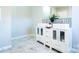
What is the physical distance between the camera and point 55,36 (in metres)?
1.64

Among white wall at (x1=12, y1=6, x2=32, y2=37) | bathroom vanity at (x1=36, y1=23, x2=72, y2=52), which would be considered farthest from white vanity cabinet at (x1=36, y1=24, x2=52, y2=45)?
white wall at (x1=12, y1=6, x2=32, y2=37)

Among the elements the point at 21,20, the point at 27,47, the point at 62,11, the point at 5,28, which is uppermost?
the point at 62,11

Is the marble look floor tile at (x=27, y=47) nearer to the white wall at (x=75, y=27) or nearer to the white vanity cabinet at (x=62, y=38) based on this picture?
the white vanity cabinet at (x=62, y=38)

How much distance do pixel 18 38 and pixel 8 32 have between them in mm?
166

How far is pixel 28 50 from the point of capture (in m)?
1.61

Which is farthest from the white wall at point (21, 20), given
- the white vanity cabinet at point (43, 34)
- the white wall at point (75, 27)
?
the white wall at point (75, 27)

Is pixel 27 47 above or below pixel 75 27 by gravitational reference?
below

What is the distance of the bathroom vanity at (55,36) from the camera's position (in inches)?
61.4

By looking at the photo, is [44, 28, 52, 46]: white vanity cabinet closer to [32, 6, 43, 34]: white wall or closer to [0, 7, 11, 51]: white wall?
[32, 6, 43, 34]: white wall

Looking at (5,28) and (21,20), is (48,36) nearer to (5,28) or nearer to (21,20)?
(21,20)

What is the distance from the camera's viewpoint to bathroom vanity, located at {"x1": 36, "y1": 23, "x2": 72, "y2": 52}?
1.56 m

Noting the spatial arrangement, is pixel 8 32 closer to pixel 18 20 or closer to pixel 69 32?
pixel 18 20

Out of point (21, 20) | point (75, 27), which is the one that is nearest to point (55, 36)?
point (75, 27)
